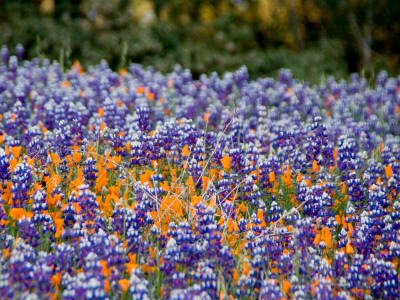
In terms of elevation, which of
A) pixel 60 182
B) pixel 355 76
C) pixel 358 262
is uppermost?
pixel 355 76

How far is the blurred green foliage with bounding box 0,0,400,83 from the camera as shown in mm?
10711

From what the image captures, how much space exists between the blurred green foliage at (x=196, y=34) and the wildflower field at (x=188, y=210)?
5.01 m

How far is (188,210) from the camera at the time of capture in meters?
3.07

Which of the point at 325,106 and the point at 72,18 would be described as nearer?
the point at 325,106

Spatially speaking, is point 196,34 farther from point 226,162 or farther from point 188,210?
point 188,210

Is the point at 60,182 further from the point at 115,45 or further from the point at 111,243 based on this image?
the point at 115,45

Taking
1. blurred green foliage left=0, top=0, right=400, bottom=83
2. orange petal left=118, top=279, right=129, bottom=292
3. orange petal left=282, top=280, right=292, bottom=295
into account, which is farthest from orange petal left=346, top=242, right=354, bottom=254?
blurred green foliage left=0, top=0, right=400, bottom=83

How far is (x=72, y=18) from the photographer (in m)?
12.2

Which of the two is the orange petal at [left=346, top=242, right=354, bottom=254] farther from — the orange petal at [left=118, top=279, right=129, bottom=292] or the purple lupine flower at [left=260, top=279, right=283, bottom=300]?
the orange petal at [left=118, top=279, right=129, bottom=292]

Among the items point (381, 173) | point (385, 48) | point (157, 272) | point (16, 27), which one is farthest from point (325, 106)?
point (385, 48)

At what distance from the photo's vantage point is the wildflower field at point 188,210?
2471 millimetres

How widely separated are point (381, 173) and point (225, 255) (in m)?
2.20

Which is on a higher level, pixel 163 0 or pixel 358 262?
pixel 163 0

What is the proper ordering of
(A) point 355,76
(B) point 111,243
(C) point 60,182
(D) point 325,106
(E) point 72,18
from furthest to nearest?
(E) point 72,18 < (A) point 355,76 < (D) point 325,106 < (C) point 60,182 < (B) point 111,243
